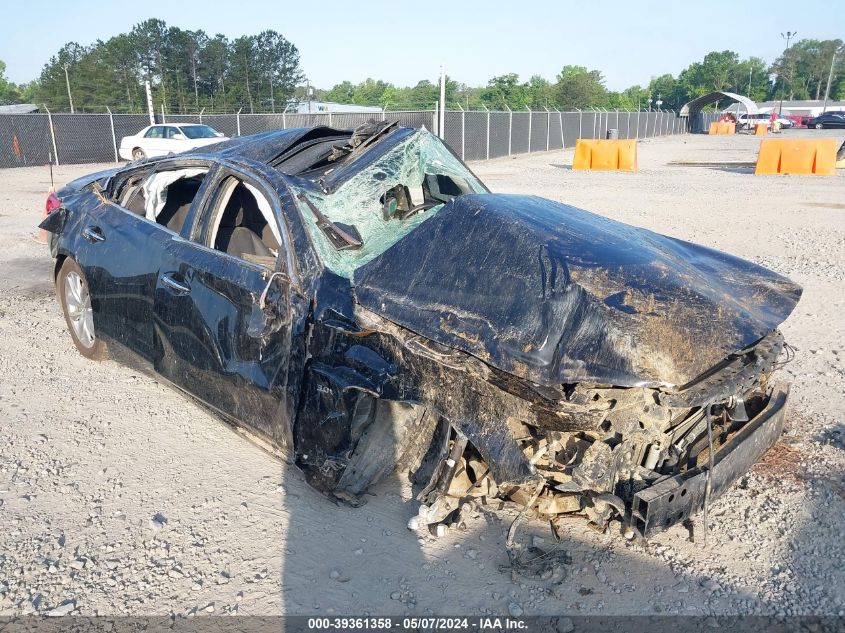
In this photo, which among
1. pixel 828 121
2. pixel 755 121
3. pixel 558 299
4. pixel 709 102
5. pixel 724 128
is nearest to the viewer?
pixel 558 299

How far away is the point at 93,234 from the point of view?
4547 mm

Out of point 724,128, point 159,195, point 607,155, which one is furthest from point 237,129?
point 724,128

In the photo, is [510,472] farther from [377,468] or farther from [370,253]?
[370,253]

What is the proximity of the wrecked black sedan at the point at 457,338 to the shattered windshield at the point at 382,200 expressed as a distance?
1cm

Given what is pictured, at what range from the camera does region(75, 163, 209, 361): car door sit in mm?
4016

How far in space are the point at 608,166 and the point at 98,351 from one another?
19856 mm

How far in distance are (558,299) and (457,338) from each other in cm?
42

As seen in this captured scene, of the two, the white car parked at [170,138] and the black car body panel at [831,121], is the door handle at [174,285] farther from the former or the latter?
the black car body panel at [831,121]

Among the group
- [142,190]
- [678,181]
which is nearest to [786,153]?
[678,181]

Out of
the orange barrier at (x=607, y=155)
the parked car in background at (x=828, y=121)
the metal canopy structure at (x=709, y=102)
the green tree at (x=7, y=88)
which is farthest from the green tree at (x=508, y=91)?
the green tree at (x=7, y=88)

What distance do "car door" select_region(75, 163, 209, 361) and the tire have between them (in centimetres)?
31

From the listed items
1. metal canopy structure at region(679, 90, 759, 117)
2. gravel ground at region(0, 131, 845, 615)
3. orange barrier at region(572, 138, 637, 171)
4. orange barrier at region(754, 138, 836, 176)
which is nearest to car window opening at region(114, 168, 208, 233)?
gravel ground at region(0, 131, 845, 615)

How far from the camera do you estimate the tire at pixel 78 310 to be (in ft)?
16.1

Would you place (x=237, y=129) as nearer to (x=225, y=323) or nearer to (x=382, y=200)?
(x=382, y=200)
